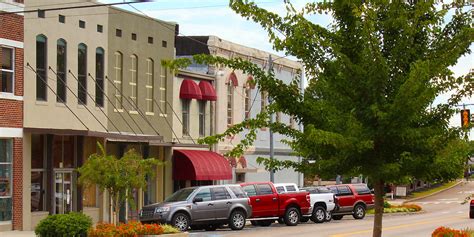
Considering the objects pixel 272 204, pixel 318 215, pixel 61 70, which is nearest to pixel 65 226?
pixel 61 70

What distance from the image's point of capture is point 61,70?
35844 millimetres

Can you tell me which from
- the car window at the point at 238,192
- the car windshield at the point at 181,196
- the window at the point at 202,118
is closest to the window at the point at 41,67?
the car windshield at the point at 181,196

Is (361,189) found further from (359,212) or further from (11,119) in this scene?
(11,119)

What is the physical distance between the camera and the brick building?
32.6 metres

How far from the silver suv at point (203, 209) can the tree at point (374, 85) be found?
18.7 meters

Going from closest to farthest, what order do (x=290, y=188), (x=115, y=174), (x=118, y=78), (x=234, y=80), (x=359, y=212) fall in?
(x=115, y=174)
(x=290, y=188)
(x=118, y=78)
(x=359, y=212)
(x=234, y=80)

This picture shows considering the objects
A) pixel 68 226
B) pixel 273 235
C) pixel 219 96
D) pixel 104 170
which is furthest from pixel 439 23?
pixel 219 96

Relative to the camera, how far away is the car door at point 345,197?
44.1 meters

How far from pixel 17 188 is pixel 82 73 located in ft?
20.5

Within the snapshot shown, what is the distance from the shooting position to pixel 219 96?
159 feet

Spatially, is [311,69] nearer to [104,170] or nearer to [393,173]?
[393,173]

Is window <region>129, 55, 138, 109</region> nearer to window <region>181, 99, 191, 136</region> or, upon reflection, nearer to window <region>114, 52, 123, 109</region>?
window <region>114, 52, 123, 109</region>

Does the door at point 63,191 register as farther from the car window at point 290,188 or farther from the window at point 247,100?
the window at point 247,100

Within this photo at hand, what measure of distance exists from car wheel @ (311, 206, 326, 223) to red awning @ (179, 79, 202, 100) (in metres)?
A: 8.41
